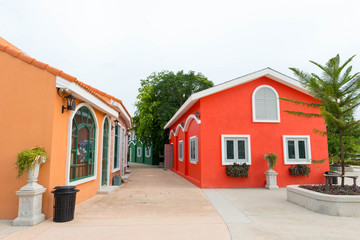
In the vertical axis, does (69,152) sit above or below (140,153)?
above

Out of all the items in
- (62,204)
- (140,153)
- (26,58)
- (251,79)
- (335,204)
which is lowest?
(335,204)

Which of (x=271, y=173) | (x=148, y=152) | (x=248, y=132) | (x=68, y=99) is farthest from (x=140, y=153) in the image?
(x=68, y=99)

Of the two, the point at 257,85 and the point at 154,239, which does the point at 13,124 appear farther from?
the point at 257,85

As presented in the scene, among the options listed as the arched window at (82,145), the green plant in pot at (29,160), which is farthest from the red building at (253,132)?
the green plant in pot at (29,160)

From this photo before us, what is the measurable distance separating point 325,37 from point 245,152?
256 inches

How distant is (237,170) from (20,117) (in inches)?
307

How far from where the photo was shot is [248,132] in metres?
10.4

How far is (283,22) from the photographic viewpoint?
1030cm

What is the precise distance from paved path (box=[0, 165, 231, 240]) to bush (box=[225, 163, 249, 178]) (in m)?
2.70

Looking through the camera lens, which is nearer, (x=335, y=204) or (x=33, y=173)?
(x=33, y=173)

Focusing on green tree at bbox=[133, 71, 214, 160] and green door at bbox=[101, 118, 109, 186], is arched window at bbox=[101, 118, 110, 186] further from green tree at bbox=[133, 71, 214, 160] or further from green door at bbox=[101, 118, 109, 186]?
green tree at bbox=[133, 71, 214, 160]

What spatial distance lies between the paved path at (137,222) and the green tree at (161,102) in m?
14.8

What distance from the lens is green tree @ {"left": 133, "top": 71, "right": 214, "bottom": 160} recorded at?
22031 mm

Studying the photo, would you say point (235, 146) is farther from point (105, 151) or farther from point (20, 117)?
point (20, 117)
